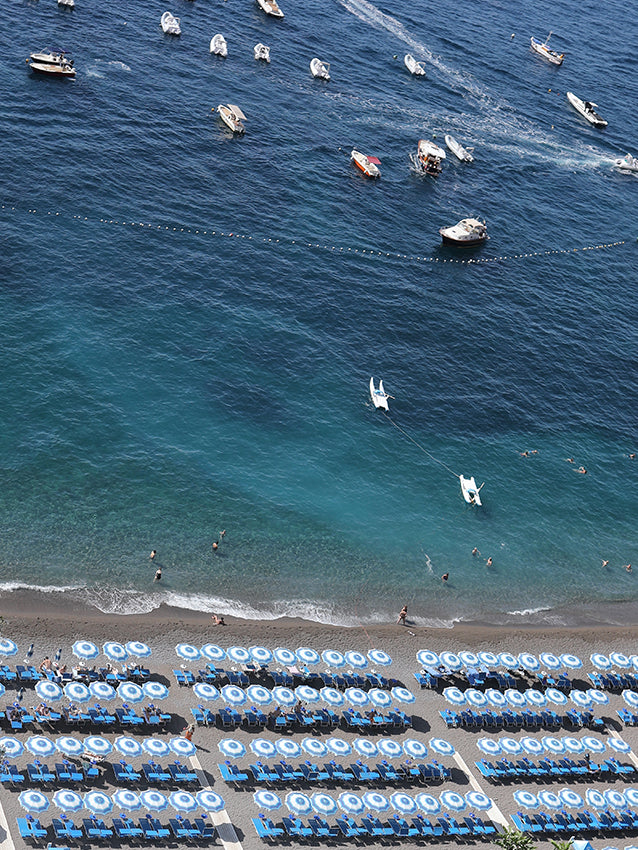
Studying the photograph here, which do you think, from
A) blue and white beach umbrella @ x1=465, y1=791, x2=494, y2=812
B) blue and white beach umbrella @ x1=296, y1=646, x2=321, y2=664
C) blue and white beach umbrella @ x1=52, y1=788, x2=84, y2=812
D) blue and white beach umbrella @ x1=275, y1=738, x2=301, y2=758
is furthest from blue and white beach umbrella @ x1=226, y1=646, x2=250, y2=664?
blue and white beach umbrella @ x1=465, y1=791, x2=494, y2=812

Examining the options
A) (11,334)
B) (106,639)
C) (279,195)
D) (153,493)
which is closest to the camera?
(106,639)

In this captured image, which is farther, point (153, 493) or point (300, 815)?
point (153, 493)

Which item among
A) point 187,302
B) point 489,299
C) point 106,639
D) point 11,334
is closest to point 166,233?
point 187,302

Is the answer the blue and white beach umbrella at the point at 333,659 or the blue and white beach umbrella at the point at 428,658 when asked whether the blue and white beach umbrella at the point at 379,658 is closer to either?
the blue and white beach umbrella at the point at 333,659

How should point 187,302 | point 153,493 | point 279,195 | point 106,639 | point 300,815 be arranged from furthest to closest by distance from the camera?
point 279,195 → point 187,302 → point 153,493 → point 106,639 → point 300,815

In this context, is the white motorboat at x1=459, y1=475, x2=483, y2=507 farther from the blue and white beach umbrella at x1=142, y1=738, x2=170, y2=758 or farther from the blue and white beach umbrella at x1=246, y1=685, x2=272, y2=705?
the blue and white beach umbrella at x1=142, y1=738, x2=170, y2=758

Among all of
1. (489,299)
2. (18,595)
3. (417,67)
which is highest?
(417,67)

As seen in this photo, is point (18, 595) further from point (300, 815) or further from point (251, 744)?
point (300, 815)
